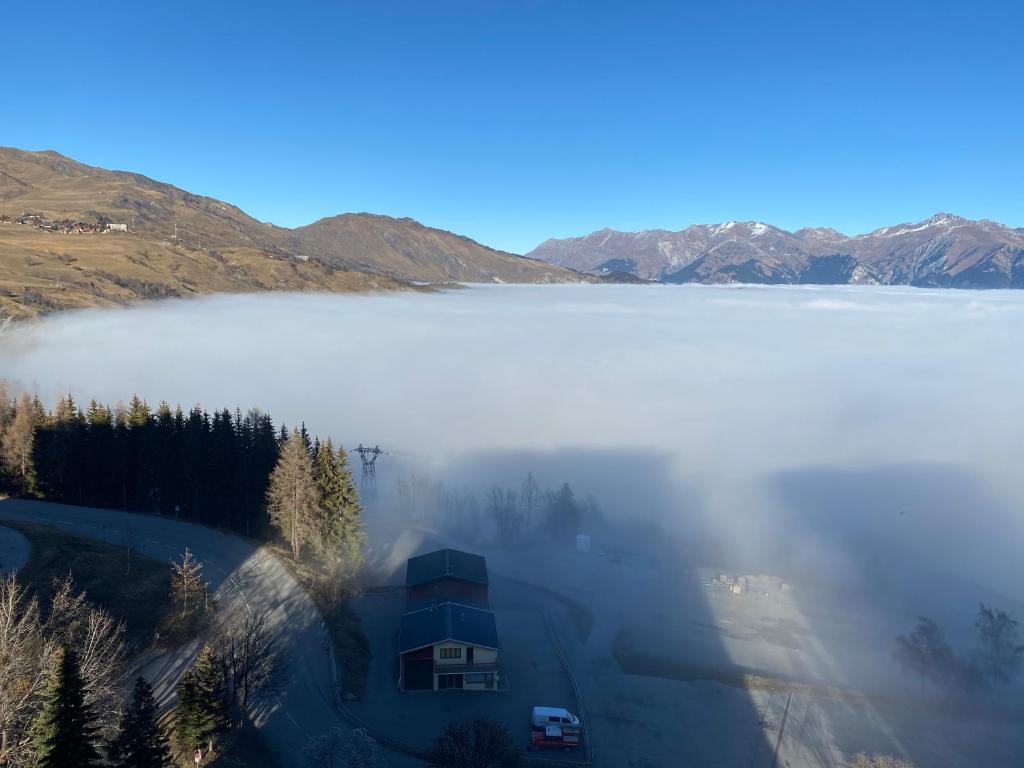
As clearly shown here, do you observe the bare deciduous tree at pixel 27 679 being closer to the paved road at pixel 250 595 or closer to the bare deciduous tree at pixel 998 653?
the paved road at pixel 250 595

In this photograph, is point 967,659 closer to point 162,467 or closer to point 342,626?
point 342,626

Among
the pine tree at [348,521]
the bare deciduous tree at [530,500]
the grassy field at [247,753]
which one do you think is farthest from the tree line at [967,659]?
the bare deciduous tree at [530,500]

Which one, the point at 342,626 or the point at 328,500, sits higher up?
the point at 328,500

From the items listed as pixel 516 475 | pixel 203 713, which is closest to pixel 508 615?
pixel 203 713

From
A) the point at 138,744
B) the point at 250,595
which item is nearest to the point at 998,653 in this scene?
the point at 250,595

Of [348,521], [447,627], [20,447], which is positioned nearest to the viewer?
[447,627]

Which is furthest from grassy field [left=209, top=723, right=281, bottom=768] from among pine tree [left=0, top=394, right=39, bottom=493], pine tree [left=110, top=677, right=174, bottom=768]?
pine tree [left=0, top=394, right=39, bottom=493]
